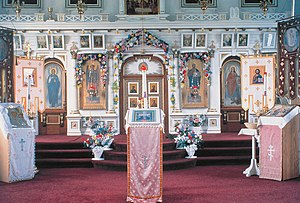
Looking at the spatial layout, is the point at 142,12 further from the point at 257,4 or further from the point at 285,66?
the point at 285,66

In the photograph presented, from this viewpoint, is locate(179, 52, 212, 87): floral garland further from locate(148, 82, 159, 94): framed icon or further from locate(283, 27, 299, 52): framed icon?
locate(283, 27, 299, 52): framed icon

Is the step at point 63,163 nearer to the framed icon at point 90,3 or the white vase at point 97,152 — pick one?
the white vase at point 97,152

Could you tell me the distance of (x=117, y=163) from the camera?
A: 35.2 ft

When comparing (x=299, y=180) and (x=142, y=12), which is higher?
(x=142, y=12)

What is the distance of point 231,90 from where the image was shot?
49.8 feet

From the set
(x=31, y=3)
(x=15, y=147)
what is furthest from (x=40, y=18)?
(x=15, y=147)

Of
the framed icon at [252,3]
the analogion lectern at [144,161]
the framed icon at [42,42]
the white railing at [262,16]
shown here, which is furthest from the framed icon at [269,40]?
the analogion lectern at [144,161]

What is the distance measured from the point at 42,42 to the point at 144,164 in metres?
8.46

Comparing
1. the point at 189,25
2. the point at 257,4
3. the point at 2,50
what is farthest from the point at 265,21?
the point at 2,50

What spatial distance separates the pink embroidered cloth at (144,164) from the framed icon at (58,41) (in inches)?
313

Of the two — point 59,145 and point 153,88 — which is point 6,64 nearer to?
point 59,145

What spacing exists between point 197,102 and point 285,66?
506cm

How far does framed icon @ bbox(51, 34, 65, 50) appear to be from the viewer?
48.1ft

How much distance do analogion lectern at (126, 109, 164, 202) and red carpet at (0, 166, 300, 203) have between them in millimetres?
325
